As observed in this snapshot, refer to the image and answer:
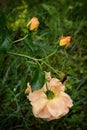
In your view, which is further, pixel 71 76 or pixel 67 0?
pixel 67 0

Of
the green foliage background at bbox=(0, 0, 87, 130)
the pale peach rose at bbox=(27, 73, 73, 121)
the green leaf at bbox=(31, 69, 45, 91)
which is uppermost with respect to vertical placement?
the green leaf at bbox=(31, 69, 45, 91)

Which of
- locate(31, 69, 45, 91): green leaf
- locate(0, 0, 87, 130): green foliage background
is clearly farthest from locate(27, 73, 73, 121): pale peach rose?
locate(0, 0, 87, 130): green foliage background

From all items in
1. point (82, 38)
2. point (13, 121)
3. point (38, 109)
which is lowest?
point (82, 38)

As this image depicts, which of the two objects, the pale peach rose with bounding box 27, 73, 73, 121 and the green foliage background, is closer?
the pale peach rose with bounding box 27, 73, 73, 121

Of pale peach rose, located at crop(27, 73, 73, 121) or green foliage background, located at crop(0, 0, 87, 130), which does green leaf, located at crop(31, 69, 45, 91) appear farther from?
green foliage background, located at crop(0, 0, 87, 130)

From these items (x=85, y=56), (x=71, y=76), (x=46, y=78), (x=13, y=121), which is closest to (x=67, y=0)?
(x=85, y=56)

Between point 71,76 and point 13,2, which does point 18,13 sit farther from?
point 71,76

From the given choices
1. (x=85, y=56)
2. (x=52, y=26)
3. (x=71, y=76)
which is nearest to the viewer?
(x=71, y=76)

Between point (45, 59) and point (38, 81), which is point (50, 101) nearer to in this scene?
point (38, 81)
